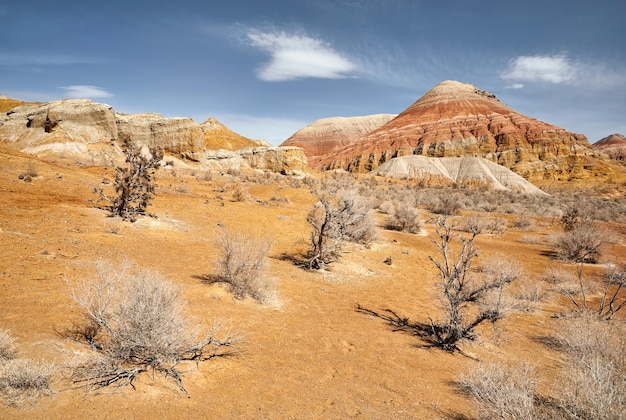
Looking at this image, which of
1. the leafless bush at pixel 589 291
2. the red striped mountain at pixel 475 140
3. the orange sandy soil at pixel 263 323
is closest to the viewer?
the orange sandy soil at pixel 263 323

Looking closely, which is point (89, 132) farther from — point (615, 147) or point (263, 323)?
point (615, 147)

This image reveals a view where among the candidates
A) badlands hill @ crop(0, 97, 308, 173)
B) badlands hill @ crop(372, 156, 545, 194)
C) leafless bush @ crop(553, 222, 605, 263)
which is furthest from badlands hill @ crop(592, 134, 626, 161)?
badlands hill @ crop(0, 97, 308, 173)

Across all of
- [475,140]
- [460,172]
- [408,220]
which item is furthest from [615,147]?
[408,220]

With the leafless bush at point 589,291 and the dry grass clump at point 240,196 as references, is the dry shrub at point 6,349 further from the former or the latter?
the dry grass clump at point 240,196

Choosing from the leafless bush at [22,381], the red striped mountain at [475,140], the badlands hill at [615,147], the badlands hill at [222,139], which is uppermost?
the badlands hill at [615,147]

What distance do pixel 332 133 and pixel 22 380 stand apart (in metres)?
113

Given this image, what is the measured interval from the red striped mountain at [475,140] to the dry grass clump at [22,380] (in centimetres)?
6718

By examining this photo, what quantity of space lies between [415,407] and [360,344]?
1.63 meters

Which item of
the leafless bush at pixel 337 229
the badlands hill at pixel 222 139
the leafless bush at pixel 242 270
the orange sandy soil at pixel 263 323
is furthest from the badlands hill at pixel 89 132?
the leafless bush at pixel 242 270

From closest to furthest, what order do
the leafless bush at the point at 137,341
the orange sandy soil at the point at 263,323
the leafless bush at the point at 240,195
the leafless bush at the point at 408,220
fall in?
the leafless bush at the point at 137,341, the orange sandy soil at the point at 263,323, the leafless bush at the point at 408,220, the leafless bush at the point at 240,195

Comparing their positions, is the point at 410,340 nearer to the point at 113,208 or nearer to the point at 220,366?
the point at 220,366

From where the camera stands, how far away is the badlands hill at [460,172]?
150 feet

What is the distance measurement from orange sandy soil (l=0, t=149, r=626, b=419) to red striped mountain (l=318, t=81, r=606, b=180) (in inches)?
2199

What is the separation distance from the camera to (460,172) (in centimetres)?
5041
